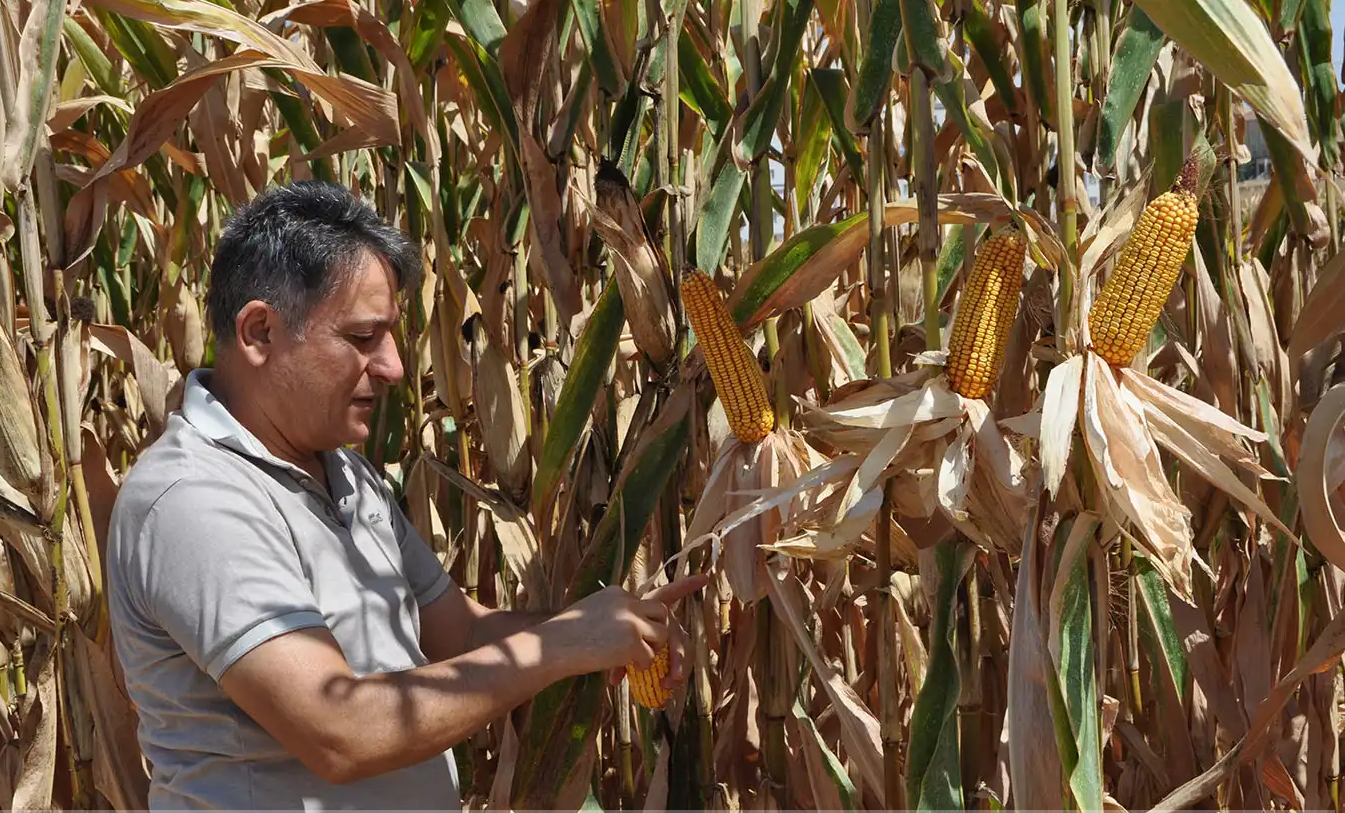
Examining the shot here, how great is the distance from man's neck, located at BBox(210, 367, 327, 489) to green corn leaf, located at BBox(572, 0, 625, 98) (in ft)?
2.62

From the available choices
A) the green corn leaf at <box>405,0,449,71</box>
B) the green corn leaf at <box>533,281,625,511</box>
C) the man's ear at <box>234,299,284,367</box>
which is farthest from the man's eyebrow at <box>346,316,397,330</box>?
the green corn leaf at <box>405,0,449,71</box>

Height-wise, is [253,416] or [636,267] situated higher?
[636,267]

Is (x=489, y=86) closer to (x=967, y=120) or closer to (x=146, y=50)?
(x=967, y=120)

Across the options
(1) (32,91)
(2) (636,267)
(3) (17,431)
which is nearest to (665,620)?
(2) (636,267)

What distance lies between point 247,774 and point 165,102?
1.21 metres

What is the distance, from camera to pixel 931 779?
1969 millimetres

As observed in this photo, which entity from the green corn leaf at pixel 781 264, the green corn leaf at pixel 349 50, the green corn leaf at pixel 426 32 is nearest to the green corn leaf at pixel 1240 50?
the green corn leaf at pixel 781 264

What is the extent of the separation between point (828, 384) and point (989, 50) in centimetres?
65

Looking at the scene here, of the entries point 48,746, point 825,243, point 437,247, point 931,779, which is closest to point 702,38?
point 437,247

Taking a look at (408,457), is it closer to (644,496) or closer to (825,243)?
(644,496)

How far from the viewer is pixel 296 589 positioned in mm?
1816

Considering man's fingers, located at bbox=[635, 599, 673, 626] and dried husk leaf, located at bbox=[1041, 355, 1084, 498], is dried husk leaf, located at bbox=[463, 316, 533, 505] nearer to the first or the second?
man's fingers, located at bbox=[635, 599, 673, 626]

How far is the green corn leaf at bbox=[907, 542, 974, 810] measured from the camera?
6.45 ft

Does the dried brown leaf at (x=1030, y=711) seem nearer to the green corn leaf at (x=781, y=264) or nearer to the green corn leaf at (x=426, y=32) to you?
the green corn leaf at (x=781, y=264)
